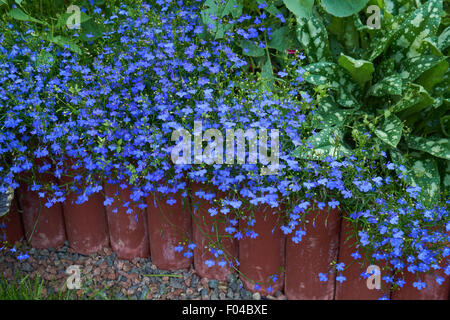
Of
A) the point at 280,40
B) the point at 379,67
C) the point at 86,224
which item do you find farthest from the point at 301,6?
the point at 86,224

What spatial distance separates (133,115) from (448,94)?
51.1 inches

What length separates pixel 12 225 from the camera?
2.19 metres

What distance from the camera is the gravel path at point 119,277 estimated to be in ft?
6.79

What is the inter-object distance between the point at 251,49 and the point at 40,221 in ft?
4.02

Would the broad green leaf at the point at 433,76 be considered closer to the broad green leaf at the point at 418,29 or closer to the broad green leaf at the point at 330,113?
the broad green leaf at the point at 418,29

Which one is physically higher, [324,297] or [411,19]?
[411,19]

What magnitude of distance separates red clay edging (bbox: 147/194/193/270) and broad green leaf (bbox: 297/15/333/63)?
815 mm

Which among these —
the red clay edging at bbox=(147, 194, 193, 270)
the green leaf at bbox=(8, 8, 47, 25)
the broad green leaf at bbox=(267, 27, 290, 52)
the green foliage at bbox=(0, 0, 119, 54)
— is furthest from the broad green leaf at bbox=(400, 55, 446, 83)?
the green leaf at bbox=(8, 8, 47, 25)

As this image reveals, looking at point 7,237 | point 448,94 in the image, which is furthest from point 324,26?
point 7,237

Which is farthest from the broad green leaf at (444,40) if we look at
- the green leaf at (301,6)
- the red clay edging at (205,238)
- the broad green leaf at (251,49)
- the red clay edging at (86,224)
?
the red clay edging at (86,224)

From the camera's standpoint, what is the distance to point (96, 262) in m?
2.21

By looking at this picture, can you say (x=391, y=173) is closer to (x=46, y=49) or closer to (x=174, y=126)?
(x=174, y=126)

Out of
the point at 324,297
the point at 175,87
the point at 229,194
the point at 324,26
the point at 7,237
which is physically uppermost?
the point at 324,26

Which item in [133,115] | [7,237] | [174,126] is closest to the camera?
[174,126]
